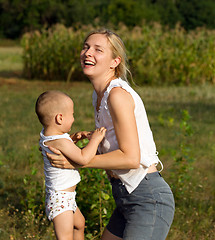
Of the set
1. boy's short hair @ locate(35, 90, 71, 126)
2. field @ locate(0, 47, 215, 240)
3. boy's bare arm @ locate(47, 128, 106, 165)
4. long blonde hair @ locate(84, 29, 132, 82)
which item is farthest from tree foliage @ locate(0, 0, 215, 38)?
boy's bare arm @ locate(47, 128, 106, 165)

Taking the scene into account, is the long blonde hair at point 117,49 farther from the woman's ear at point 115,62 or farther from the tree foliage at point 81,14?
the tree foliage at point 81,14

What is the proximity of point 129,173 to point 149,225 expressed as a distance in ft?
0.97

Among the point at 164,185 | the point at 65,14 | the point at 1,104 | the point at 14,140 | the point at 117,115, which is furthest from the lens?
the point at 65,14

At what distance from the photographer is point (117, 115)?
7.34 feet

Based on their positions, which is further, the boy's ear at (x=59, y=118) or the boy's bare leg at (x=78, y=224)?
the boy's bare leg at (x=78, y=224)

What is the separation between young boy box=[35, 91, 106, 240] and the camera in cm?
240

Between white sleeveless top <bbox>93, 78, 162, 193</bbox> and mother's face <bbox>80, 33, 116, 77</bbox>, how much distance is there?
126 mm

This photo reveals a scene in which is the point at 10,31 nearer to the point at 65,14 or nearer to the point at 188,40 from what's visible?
the point at 65,14

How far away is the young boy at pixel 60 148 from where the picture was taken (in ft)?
7.88

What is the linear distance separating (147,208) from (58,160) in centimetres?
56

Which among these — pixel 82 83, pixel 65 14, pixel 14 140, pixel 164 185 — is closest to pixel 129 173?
pixel 164 185

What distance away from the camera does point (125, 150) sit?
2262 millimetres

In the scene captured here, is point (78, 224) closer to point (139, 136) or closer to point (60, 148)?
point (60, 148)

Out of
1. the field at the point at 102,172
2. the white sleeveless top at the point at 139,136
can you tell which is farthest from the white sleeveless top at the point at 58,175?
the field at the point at 102,172
